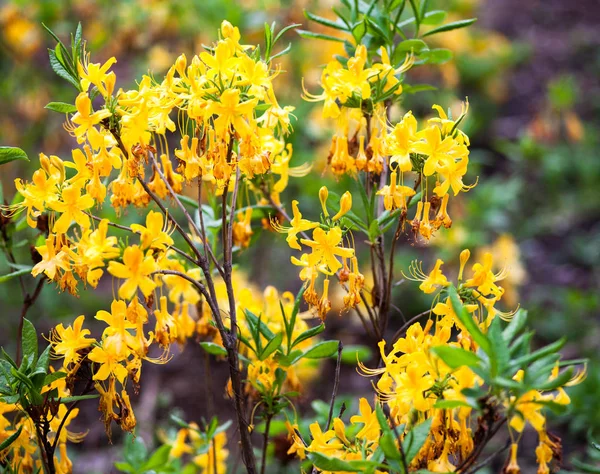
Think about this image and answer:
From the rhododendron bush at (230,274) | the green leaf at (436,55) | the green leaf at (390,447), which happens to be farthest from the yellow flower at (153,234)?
the green leaf at (436,55)

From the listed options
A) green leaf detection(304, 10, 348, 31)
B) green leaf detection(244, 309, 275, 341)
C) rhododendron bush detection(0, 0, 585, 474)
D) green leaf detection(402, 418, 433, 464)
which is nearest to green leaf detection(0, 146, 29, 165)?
rhododendron bush detection(0, 0, 585, 474)

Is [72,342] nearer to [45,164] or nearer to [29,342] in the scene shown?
[29,342]

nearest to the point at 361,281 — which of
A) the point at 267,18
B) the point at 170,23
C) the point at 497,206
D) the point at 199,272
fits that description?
the point at 199,272

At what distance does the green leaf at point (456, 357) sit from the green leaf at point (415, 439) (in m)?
0.14

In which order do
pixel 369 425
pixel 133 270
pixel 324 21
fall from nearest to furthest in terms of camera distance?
pixel 133 270 → pixel 369 425 → pixel 324 21

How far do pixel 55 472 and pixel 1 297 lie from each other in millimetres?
2285

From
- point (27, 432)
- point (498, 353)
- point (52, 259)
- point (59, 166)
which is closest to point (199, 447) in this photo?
point (27, 432)

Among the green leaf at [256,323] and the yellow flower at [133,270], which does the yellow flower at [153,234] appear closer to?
the yellow flower at [133,270]

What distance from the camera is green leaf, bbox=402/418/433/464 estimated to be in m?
0.97

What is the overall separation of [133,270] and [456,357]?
0.50m

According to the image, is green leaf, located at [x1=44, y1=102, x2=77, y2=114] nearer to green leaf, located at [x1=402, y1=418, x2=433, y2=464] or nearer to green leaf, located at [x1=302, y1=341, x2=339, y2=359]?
green leaf, located at [x1=302, y1=341, x2=339, y2=359]

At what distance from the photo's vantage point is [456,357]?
35.1 inches

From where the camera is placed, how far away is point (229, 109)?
3.53 feet

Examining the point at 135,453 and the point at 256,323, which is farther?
the point at 135,453
